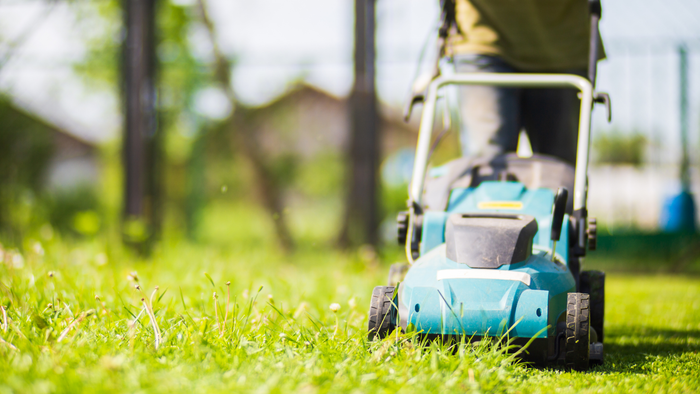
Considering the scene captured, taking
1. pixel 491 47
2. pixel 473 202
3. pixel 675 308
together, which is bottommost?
pixel 675 308

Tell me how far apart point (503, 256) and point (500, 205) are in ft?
1.25

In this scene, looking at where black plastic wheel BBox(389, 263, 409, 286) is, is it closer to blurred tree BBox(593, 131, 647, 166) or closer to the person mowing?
the person mowing

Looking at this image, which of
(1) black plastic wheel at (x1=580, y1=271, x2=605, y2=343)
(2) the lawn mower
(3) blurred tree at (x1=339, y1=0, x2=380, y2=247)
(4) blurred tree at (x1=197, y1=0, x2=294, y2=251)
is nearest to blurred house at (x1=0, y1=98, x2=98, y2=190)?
(4) blurred tree at (x1=197, y1=0, x2=294, y2=251)

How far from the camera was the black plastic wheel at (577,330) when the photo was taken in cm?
149

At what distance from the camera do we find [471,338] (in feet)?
4.98

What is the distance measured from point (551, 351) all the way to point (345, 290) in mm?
1334

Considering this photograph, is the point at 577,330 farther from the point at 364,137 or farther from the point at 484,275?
the point at 364,137

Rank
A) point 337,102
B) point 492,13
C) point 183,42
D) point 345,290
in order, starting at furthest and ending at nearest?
point 337,102, point 183,42, point 345,290, point 492,13

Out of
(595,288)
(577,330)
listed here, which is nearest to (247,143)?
(595,288)

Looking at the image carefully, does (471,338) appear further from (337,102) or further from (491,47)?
(337,102)

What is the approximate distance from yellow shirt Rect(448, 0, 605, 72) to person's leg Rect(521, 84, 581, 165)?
10 centimetres

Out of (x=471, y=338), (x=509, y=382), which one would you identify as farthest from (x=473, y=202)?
(x=509, y=382)

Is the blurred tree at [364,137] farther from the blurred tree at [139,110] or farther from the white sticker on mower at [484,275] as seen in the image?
the white sticker on mower at [484,275]

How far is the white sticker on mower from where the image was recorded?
1517 millimetres
